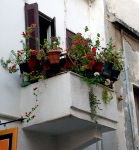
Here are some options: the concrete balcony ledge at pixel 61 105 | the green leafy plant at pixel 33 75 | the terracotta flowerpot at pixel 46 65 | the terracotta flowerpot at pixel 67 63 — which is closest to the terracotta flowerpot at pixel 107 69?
the concrete balcony ledge at pixel 61 105

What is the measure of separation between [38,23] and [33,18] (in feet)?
0.51

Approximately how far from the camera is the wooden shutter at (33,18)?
870 cm

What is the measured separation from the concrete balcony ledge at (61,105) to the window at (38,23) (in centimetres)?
120

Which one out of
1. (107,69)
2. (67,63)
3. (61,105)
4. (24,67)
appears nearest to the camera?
(61,105)

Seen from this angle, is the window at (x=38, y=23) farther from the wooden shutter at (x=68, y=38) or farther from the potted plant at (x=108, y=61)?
the potted plant at (x=108, y=61)

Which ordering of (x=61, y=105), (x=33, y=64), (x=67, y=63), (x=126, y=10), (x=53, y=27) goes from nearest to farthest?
(x=61, y=105), (x=67, y=63), (x=33, y=64), (x=53, y=27), (x=126, y=10)

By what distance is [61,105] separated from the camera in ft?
24.7

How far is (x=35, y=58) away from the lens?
8.00 meters

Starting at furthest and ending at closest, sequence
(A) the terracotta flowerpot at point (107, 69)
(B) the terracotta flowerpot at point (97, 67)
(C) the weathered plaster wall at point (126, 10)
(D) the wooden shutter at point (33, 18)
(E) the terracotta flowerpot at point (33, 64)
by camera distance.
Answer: (C) the weathered plaster wall at point (126, 10)
(D) the wooden shutter at point (33, 18)
(A) the terracotta flowerpot at point (107, 69)
(B) the terracotta flowerpot at point (97, 67)
(E) the terracotta flowerpot at point (33, 64)

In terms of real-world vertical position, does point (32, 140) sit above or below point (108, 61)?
below

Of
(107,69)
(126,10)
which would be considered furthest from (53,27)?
(126,10)

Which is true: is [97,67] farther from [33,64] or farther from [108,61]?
[33,64]

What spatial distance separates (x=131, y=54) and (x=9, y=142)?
21.1 ft

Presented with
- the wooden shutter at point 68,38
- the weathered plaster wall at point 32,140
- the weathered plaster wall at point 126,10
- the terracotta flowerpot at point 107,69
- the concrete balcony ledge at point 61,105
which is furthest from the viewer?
the weathered plaster wall at point 126,10
